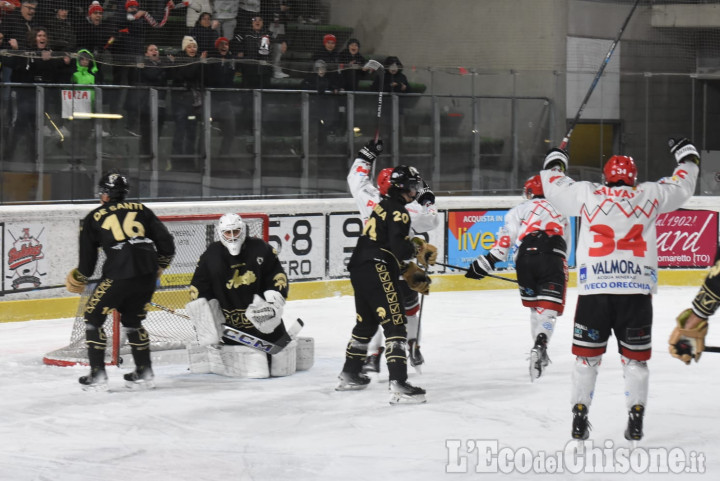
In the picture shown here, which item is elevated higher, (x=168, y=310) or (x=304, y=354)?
(x=168, y=310)

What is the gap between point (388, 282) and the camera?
6.46m

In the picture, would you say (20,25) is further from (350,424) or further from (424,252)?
(350,424)

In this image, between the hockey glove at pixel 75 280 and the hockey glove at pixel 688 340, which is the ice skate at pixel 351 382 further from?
the hockey glove at pixel 688 340

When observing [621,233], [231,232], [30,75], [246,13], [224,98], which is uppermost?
[246,13]

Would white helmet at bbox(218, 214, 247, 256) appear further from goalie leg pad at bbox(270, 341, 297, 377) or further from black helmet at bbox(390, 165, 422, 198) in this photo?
black helmet at bbox(390, 165, 422, 198)

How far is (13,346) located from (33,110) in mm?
2390

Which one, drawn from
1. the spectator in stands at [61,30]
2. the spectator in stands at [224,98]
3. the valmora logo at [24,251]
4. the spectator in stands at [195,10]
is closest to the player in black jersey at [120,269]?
the valmora logo at [24,251]

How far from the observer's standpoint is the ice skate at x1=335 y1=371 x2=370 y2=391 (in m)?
6.73

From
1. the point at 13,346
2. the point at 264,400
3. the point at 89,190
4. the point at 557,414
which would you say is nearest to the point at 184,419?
the point at 264,400

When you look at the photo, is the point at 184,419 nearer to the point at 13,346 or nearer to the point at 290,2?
the point at 13,346

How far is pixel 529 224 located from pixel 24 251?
4.38 m

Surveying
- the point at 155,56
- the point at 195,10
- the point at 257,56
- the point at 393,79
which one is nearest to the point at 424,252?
the point at 155,56

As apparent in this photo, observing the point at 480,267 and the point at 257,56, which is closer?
the point at 480,267

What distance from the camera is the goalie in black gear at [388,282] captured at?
6363 mm
